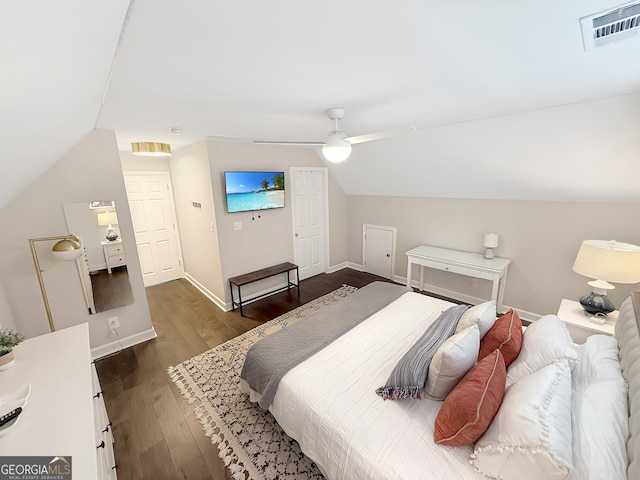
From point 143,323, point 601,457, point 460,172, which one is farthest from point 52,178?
point 460,172

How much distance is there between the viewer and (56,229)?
2443mm

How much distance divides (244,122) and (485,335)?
8.67 ft

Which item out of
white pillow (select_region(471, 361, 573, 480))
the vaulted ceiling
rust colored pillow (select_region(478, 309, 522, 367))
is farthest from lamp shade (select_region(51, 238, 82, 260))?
rust colored pillow (select_region(478, 309, 522, 367))

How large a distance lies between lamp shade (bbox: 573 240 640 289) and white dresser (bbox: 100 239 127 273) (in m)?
4.48

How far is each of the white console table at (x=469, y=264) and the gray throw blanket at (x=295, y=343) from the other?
1.28 meters

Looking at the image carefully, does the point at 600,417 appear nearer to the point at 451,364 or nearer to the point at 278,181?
the point at 451,364

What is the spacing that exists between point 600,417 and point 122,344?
398cm

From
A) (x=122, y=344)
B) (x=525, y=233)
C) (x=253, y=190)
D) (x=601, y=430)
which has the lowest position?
(x=122, y=344)

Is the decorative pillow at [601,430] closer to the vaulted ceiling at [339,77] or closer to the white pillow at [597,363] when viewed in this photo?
the white pillow at [597,363]

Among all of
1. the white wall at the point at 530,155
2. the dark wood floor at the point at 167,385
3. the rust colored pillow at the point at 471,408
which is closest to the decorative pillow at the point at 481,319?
the rust colored pillow at the point at 471,408

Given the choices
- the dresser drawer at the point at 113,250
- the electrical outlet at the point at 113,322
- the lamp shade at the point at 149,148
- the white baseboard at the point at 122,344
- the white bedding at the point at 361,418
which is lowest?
the white baseboard at the point at 122,344

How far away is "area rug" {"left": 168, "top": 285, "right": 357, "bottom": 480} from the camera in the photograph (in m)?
1.71

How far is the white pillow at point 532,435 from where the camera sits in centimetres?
95

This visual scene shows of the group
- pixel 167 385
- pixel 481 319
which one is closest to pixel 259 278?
pixel 167 385
